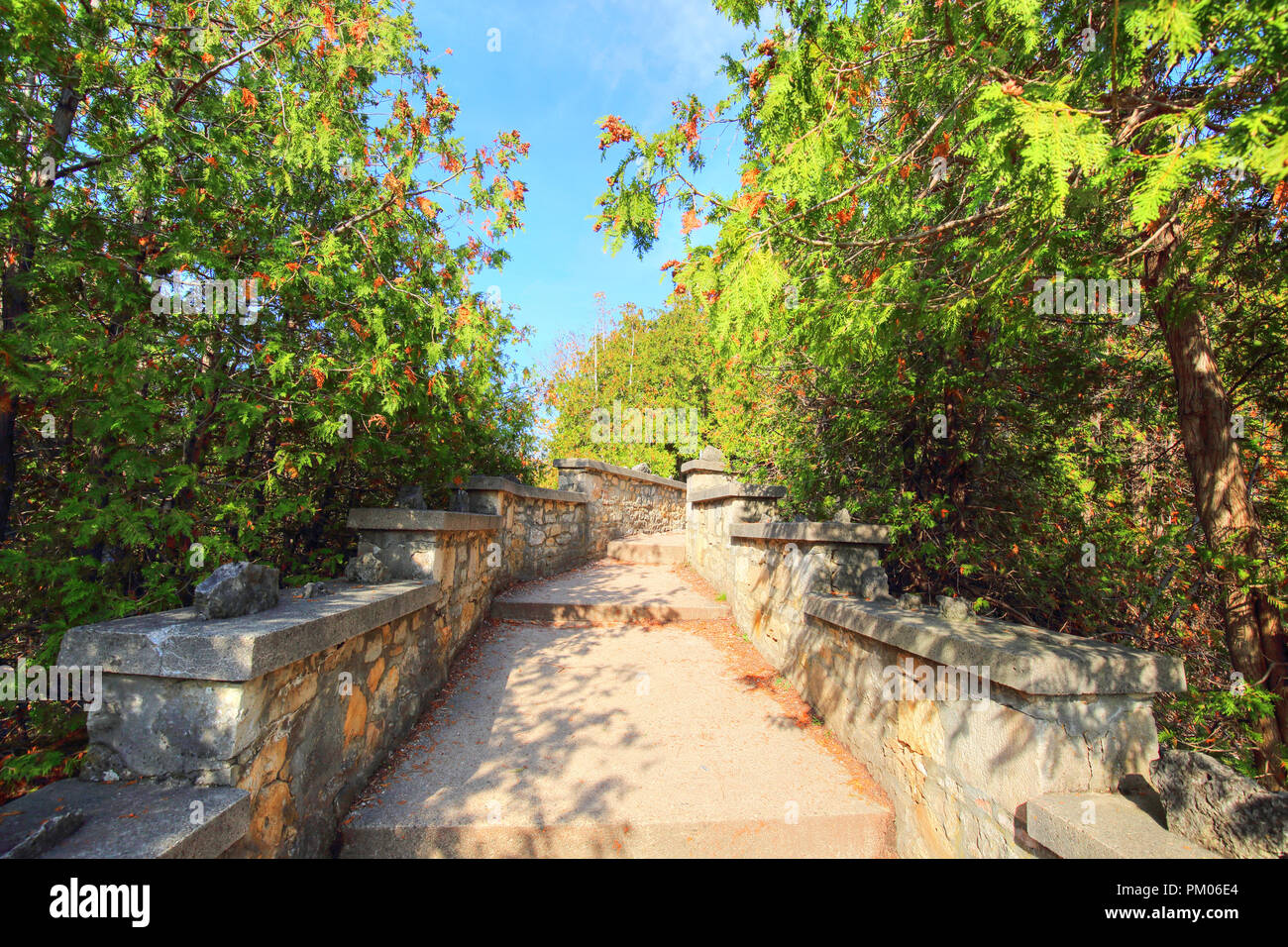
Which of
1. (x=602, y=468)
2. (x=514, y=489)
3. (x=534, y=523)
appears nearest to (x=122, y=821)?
(x=514, y=489)

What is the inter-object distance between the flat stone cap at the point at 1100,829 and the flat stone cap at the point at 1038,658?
39 cm

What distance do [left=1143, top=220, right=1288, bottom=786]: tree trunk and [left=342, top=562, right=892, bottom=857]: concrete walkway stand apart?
1948 mm

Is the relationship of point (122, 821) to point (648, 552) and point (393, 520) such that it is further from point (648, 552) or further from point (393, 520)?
point (648, 552)

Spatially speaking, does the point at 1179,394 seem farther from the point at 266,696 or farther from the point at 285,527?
the point at 285,527

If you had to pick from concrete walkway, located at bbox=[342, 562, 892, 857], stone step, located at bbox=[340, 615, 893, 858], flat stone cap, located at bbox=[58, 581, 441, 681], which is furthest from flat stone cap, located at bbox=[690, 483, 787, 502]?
flat stone cap, located at bbox=[58, 581, 441, 681]

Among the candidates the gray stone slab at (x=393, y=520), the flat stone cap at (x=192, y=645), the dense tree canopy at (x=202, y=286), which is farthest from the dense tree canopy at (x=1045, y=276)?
the gray stone slab at (x=393, y=520)

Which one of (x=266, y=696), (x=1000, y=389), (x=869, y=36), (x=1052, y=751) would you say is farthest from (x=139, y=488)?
(x=1000, y=389)

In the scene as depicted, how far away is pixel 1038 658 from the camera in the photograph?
207cm

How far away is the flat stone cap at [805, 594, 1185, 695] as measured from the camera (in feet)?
6.75

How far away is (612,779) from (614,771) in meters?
0.08

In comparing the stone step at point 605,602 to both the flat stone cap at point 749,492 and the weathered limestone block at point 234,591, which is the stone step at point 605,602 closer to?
the flat stone cap at point 749,492

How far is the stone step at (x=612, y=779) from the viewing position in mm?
2650

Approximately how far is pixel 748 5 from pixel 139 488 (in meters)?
3.58
